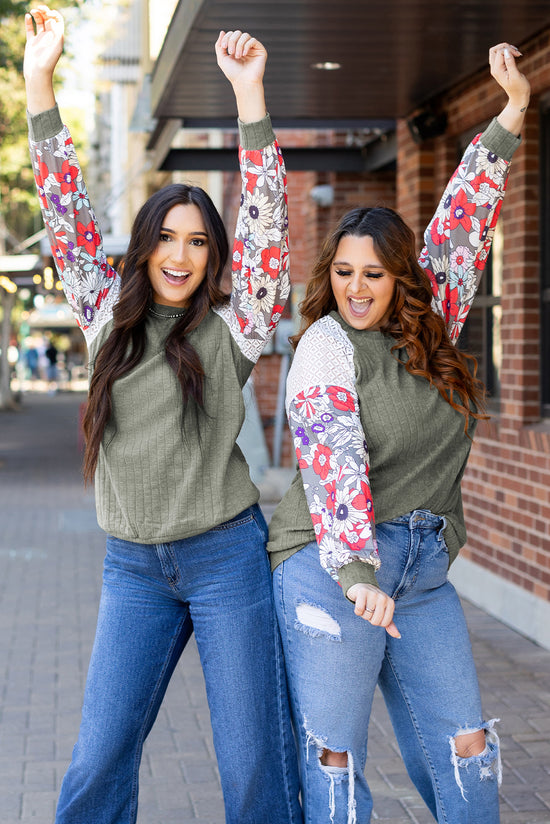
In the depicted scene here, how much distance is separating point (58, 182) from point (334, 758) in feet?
4.94

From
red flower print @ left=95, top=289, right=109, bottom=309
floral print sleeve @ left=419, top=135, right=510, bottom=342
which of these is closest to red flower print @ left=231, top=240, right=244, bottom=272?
red flower print @ left=95, top=289, right=109, bottom=309

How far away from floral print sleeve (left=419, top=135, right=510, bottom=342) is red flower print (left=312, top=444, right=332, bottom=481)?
0.57 metres

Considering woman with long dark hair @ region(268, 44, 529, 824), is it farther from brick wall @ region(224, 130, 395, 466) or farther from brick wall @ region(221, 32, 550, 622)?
brick wall @ region(224, 130, 395, 466)

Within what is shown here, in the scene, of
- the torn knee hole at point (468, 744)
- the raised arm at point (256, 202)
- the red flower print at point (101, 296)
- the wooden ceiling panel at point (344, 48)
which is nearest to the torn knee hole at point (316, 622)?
the torn knee hole at point (468, 744)

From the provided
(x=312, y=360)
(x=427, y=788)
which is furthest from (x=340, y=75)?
(x=427, y=788)

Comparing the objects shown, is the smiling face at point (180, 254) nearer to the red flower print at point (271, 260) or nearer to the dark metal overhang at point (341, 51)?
the red flower print at point (271, 260)

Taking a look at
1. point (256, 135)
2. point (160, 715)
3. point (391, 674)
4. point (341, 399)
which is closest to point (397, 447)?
point (341, 399)

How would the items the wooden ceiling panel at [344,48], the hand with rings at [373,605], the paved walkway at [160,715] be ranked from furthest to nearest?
the wooden ceiling panel at [344,48] → the paved walkway at [160,715] → the hand with rings at [373,605]

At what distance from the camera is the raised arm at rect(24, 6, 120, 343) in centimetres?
278

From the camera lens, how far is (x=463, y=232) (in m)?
2.91

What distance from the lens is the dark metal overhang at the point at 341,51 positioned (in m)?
5.15

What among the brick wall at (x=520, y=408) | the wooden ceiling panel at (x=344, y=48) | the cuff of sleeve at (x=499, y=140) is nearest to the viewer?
the cuff of sleeve at (x=499, y=140)

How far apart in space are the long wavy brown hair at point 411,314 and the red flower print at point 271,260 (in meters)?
0.14

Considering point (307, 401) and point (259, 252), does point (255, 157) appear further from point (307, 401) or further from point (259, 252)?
point (307, 401)
